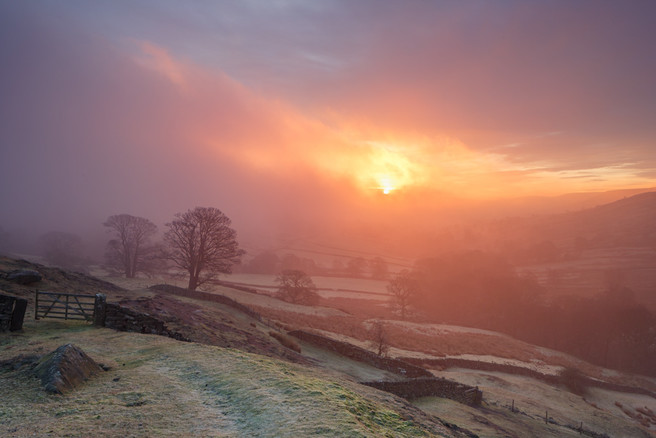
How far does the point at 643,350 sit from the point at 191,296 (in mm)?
77479

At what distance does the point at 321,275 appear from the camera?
127 metres

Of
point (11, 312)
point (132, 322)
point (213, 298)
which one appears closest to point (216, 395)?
point (132, 322)

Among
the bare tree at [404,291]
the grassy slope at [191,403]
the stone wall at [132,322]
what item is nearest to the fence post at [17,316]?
the grassy slope at [191,403]

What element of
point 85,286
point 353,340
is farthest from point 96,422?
point 353,340

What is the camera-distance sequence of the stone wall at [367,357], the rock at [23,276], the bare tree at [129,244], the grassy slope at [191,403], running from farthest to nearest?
1. the bare tree at [129,244]
2. the stone wall at [367,357]
3. the rock at [23,276]
4. the grassy slope at [191,403]

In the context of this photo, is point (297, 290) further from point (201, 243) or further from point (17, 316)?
point (17, 316)

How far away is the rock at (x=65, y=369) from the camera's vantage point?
10.5m

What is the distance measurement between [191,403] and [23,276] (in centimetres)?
2049

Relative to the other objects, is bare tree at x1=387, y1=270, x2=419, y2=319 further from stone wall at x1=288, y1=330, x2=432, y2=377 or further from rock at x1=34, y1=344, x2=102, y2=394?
rock at x1=34, y1=344, x2=102, y2=394

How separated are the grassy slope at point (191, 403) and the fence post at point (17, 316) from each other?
220cm

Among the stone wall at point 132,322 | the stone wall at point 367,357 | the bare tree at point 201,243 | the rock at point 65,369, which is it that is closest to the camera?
the rock at point 65,369

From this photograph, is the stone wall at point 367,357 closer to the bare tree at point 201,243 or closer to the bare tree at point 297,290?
the bare tree at point 201,243

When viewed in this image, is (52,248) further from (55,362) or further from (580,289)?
(580,289)

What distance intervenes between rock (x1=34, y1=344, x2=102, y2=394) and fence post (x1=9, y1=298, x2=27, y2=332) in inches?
248
